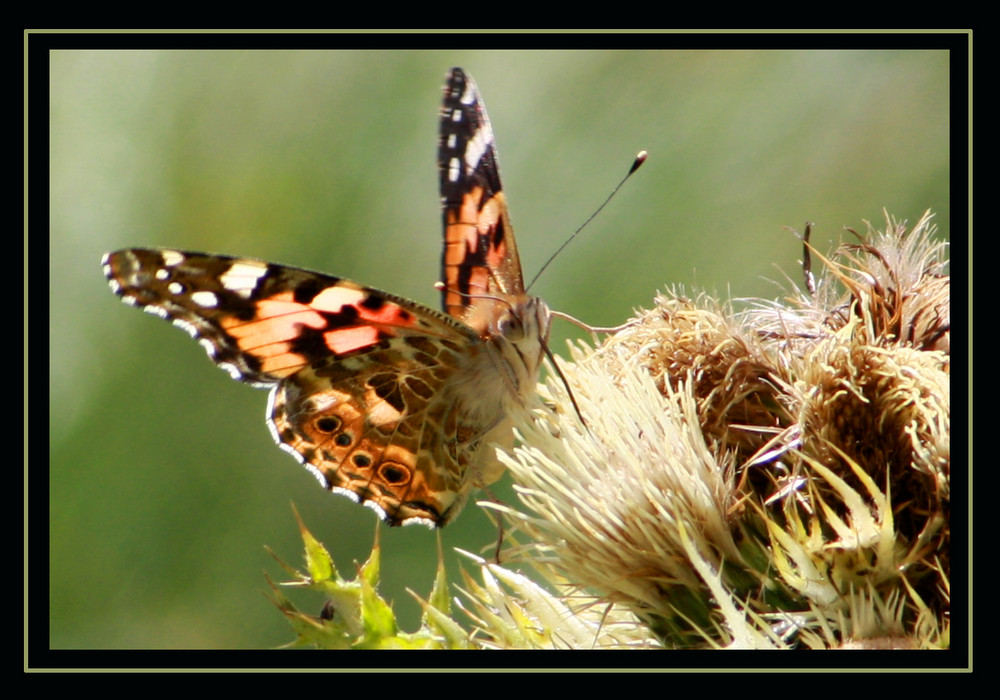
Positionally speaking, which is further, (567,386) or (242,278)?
(242,278)

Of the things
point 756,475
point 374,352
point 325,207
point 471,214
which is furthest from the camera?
point 325,207

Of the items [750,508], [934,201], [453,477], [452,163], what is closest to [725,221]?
[934,201]

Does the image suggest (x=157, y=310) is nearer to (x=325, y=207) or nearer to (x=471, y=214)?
(x=471, y=214)

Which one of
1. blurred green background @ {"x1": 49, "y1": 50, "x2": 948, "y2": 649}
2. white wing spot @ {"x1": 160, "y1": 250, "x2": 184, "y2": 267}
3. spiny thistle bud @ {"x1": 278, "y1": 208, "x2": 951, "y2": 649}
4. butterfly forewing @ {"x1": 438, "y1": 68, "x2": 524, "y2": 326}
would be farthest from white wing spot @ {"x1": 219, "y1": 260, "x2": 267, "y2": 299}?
blurred green background @ {"x1": 49, "y1": 50, "x2": 948, "y2": 649}

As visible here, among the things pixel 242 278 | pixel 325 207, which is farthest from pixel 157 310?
pixel 325 207

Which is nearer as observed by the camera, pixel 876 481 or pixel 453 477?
pixel 876 481
